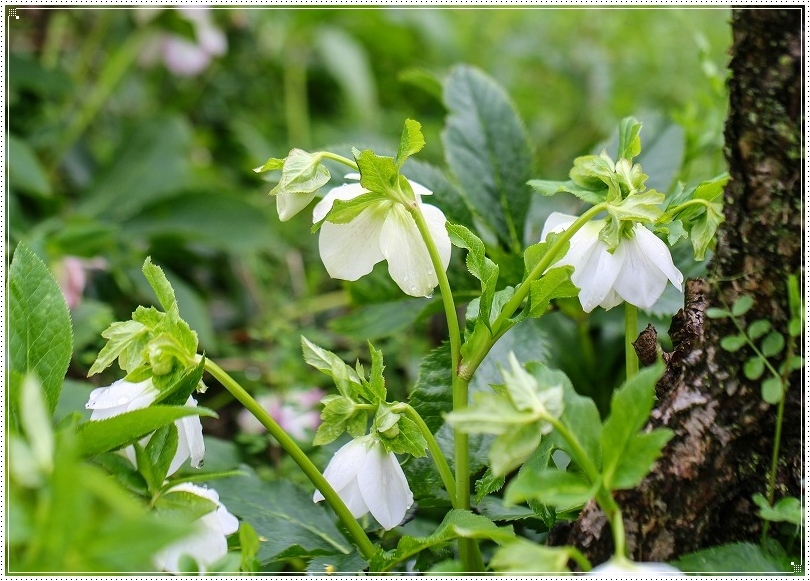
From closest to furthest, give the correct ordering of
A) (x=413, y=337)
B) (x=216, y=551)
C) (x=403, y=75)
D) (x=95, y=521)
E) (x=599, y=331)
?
(x=95, y=521) → (x=216, y=551) → (x=599, y=331) → (x=403, y=75) → (x=413, y=337)

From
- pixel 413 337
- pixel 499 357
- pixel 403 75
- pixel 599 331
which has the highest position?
pixel 403 75

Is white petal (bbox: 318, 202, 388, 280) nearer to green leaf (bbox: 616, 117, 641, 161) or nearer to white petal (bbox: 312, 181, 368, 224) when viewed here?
white petal (bbox: 312, 181, 368, 224)

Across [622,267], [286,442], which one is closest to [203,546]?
[286,442]

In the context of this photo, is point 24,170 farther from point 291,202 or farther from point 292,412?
point 291,202

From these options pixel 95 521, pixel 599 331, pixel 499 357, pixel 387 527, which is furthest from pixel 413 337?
pixel 95 521

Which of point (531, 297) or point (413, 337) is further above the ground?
point (531, 297)

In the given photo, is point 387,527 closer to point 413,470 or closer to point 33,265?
point 413,470

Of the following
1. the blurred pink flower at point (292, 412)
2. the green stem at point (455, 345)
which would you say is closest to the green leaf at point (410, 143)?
the green stem at point (455, 345)
